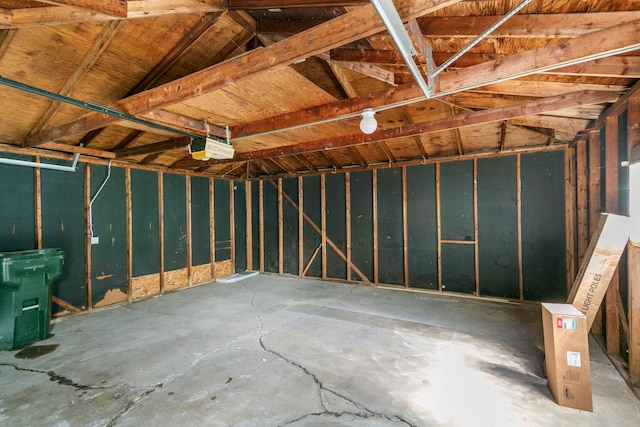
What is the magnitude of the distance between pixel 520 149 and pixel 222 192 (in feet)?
19.5

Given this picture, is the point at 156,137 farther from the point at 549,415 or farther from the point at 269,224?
the point at 549,415

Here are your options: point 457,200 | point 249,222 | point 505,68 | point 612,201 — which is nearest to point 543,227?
point 457,200

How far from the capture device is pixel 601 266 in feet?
7.49

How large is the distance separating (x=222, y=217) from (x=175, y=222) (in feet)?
3.89

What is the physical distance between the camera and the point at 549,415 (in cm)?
195

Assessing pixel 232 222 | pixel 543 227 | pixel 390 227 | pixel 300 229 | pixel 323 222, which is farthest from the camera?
pixel 232 222

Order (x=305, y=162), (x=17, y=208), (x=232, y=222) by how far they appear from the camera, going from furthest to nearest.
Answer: (x=232, y=222), (x=305, y=162), (x=17, y=208)

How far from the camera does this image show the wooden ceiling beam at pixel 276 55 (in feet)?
4.62

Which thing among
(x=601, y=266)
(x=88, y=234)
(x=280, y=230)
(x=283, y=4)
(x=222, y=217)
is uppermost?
(x=283, y=4)

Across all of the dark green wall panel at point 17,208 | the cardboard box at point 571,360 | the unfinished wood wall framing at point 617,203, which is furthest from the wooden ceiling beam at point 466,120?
the dark green wall panel at point 17,208

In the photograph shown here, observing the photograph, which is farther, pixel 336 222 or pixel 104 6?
pixel 336 222

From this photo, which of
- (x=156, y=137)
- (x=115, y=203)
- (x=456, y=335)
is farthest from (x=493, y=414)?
(x=115, y=203)

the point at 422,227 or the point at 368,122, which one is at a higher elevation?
the point at 368,122

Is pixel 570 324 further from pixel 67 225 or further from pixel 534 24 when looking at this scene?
pixel 67 225
